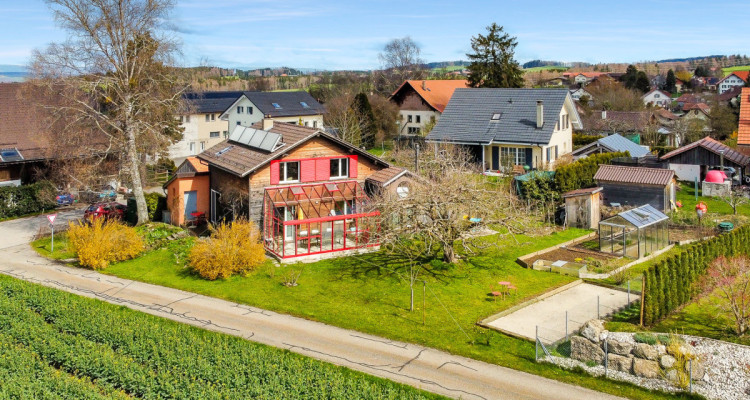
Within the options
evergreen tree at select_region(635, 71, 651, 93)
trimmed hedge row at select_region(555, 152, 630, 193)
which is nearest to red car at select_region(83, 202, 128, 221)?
trimmed hedge row at select_region(555, 152, 630, 193)

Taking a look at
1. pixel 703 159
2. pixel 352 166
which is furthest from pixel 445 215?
pixel 703 159

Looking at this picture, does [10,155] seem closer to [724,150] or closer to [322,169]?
[322,169]

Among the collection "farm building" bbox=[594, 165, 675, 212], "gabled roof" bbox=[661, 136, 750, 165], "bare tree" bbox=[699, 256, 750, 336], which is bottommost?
"bare tree" bbox=[699, 256, 750, 336]

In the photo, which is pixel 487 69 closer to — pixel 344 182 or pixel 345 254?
pixel 344 182

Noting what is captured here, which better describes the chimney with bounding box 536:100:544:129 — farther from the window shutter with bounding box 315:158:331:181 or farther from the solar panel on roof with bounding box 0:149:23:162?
the solar panel on roof with bounding box 0:149:23:162

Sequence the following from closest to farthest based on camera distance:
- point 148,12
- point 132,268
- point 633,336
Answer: point 633,336 < point 132,268 < point 148,12

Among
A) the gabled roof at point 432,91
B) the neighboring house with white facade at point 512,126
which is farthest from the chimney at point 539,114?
the gabled roof at point 432,91

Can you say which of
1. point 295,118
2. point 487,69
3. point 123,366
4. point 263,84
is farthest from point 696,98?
point 123,366
